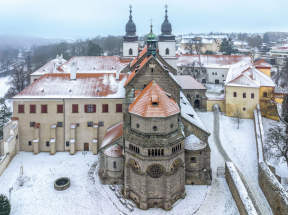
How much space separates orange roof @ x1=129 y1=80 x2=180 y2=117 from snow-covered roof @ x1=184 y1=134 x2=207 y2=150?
4.76 metres

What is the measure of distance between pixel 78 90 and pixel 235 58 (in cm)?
4480

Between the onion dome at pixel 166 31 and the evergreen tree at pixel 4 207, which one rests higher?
the onion dome at pixel 166 31

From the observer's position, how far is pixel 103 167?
96.8ft

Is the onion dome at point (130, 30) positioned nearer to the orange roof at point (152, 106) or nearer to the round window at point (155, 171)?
the orange roof at point (152, 106)

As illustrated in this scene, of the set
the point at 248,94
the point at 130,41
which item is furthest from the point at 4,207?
the point at 248,94

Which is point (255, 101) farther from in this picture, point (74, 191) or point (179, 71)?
point (74, 191)

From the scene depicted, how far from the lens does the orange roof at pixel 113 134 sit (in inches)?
1183

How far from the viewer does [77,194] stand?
2680 centimetres

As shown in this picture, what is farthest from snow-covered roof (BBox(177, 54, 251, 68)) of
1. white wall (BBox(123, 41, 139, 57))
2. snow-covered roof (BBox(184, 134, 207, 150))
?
snow-covered roof (BBox(184, 134, 207, 150))

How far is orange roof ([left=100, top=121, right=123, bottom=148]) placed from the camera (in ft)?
98.6

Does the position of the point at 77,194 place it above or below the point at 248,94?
below

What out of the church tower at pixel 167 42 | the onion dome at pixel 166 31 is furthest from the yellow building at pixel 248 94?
the onion dome at pixel 166 31

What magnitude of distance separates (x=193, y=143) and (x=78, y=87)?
1773cm

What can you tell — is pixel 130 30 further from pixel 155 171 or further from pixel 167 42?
pixel 155 171
